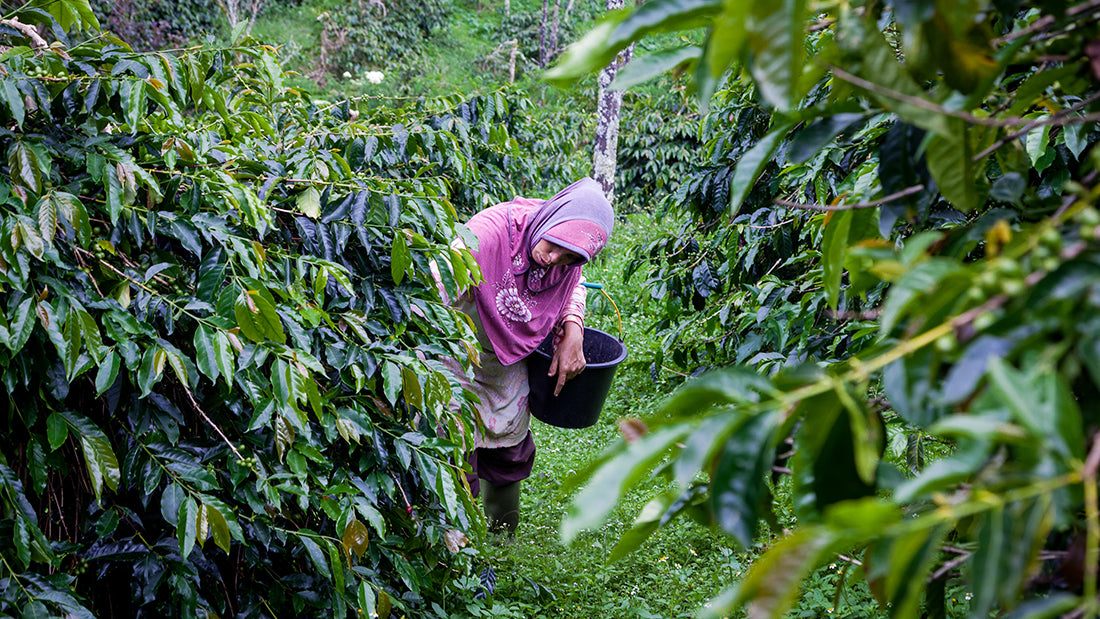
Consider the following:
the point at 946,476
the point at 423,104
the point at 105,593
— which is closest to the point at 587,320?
the point at 423,104

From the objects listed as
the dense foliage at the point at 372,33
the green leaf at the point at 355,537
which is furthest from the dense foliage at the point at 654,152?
the green leaf at the point at 355,537

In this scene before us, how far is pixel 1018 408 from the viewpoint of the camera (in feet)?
1.50

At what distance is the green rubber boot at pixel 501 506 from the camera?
3428 mm

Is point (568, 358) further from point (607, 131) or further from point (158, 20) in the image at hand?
point (158, 20)

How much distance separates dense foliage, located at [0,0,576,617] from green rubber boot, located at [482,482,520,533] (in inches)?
48.4

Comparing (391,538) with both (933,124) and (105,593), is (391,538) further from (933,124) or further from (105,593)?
(933,124)

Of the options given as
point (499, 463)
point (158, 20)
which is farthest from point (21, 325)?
point (158, 20)

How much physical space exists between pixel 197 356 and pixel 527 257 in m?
1.69

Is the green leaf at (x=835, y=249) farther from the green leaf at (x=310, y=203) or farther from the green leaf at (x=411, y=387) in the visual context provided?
the green leaf at (x=310, y=203)

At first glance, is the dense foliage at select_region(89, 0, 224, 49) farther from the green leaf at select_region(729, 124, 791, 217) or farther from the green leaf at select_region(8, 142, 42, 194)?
the green leaf at select_region(729, 124, 791, 217)

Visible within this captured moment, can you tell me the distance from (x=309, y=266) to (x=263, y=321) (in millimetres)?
431

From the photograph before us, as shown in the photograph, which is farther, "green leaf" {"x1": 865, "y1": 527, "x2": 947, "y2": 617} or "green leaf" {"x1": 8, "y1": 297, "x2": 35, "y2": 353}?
"green leaf" {"x1": 8, "y1": 297, "x2": 35, "y2": 353}

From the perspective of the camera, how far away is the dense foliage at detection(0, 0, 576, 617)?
56.4 inches

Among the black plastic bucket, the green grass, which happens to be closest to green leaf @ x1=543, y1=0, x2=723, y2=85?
the green grass
